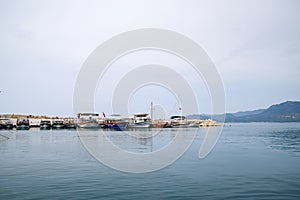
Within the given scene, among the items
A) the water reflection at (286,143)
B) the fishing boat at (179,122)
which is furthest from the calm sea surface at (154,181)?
the fishing boat at (179,122)

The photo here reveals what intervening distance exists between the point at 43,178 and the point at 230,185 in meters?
11.7

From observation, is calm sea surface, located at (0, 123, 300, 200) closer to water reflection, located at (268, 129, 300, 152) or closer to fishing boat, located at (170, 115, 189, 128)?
water reflection, located at (268, 129, 300, 152)

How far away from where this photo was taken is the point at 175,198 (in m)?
13.1

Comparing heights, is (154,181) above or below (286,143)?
above

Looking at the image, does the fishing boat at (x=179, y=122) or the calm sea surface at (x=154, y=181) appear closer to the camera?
the calm sea surface at (x=154, y=181)

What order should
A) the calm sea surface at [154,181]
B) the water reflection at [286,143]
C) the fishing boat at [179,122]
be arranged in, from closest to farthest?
the calm sea surface at [154,181] < the water reflection at [286,143] < the fishing boat at [179,122]

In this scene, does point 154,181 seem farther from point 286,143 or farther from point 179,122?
point 179,122

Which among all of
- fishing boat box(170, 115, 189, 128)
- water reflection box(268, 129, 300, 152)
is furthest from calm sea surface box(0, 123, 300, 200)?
fishing boat box(170, 115, 189, 128)

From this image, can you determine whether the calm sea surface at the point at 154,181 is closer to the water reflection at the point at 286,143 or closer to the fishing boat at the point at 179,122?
the water reflection at the point at 286,143

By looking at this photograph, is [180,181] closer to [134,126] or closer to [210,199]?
[210,199]

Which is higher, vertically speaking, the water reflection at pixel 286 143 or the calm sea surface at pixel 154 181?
the calm sea surface at pixel 154 181

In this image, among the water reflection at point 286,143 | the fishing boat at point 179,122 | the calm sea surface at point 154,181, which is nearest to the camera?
the calm sea surface at point 154,181

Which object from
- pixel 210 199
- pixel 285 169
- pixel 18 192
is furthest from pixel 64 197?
pixel 285 169

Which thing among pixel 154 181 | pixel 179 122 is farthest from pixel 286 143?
pixel 179 122
